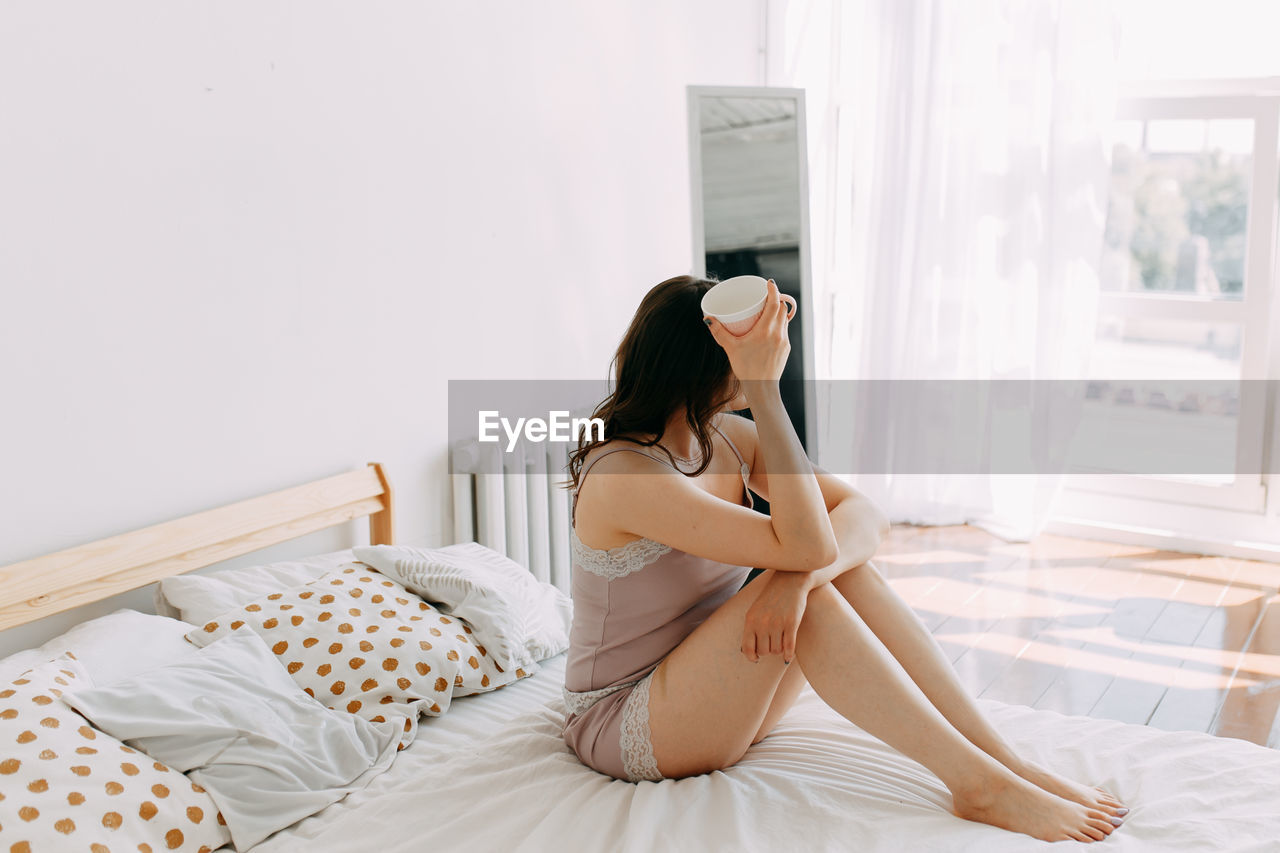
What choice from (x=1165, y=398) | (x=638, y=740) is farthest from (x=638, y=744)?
(x=1165, y=398)

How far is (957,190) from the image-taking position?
3.72m

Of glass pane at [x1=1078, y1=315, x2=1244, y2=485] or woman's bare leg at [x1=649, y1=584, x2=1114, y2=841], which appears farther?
glass pane at [x1=1078, y1=315, x2=1244, y2=485]

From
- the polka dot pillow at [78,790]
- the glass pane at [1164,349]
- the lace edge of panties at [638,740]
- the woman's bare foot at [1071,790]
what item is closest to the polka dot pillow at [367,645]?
the polka dot pillow at [78,790]

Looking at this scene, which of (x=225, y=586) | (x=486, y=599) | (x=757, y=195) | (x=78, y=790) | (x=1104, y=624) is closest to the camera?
(x=78, y=790)

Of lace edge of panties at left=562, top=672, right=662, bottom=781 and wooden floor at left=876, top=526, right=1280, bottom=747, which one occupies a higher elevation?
lace edge of panties at left=562, top=672, right=662, bottom=781

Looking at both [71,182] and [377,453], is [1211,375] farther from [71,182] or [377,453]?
[71,182]

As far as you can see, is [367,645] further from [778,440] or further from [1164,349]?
[1164,349]

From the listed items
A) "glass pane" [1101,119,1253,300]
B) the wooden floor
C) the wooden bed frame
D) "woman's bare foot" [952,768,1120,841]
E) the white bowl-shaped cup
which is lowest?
the wooden floor

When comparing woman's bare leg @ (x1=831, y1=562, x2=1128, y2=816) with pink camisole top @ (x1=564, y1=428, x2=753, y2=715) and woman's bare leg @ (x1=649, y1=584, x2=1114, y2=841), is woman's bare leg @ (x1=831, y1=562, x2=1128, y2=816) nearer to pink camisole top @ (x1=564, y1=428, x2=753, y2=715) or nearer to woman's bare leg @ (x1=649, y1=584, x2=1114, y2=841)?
woman's bare leg @ (x1=649, y1=584, x2=1114, y2=841)

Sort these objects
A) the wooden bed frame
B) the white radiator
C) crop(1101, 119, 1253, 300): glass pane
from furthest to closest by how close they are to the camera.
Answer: crop(1101, 119, 1253, 300): glass pane, the white radiator, the wooden bed frame

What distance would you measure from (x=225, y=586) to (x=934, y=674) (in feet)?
4.09

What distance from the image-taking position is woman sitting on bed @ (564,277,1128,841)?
1.39 metres

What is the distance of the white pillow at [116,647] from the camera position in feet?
5.21

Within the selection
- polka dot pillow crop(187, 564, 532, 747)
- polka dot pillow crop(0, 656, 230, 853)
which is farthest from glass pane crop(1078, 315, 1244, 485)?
polka dot pillow crop(0, 656, 230, 853)
